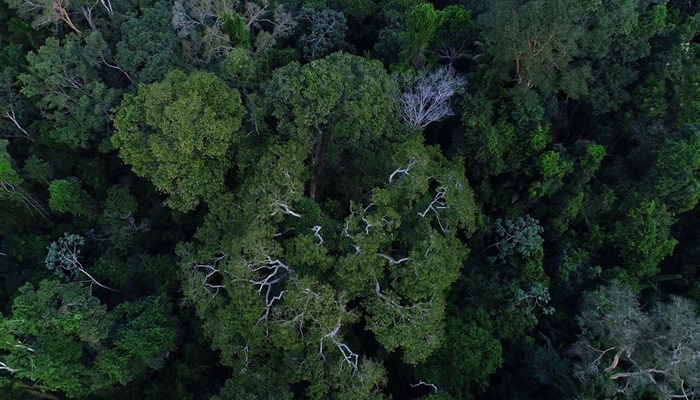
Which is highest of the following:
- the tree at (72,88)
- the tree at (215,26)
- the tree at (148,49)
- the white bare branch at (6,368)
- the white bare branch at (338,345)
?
the tree at (215,26)

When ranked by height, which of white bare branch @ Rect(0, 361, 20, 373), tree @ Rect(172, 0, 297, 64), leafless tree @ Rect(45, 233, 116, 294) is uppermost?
tree @ Rect(172, 0, 297, 64)

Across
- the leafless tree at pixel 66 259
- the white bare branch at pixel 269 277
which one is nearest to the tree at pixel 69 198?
the leafless tree at pixel 66 259

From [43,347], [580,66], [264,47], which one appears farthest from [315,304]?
[580,66]

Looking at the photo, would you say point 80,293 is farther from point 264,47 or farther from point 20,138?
point 264,47

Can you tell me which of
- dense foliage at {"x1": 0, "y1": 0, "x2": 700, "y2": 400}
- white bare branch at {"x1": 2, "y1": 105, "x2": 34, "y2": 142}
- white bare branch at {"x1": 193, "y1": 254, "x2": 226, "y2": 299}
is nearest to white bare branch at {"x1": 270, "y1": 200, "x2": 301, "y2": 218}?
dense foliage at {"x1": 0, "y1": 0, "x2": 700, "y2": 400}

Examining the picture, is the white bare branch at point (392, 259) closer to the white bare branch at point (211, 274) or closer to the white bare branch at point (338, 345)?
the white bare branch at point (338, 345)

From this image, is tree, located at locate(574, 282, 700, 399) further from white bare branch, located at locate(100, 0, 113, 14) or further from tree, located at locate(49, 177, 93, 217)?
white bare branch, located at locate(100, 0, 113, 14)
